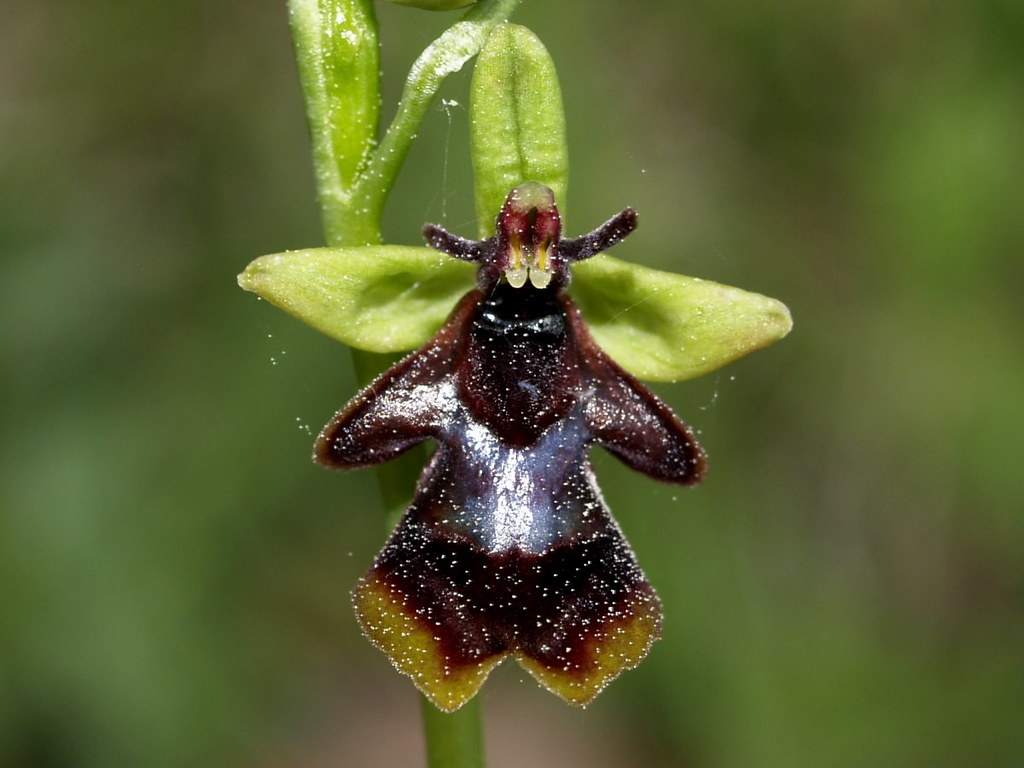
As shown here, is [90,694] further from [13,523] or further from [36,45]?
[36,45]

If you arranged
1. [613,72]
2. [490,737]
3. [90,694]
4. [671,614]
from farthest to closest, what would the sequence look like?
[490,737] < [613,72] < [671,614] < [90,694]

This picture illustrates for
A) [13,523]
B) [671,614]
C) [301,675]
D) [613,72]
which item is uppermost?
[613,72]

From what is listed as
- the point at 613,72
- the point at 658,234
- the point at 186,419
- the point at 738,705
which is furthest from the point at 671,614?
the point at 613,72

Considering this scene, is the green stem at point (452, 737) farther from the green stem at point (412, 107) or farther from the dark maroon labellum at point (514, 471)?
the green stem at point (412, 107)

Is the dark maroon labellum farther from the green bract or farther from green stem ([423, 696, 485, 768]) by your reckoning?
green stem ([423, 696, 485, 768])

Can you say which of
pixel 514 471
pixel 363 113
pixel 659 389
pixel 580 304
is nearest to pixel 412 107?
pixel 363 113

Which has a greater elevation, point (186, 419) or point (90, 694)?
point (186, 419)

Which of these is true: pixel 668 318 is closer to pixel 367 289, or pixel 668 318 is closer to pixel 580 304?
pixel 580 304
